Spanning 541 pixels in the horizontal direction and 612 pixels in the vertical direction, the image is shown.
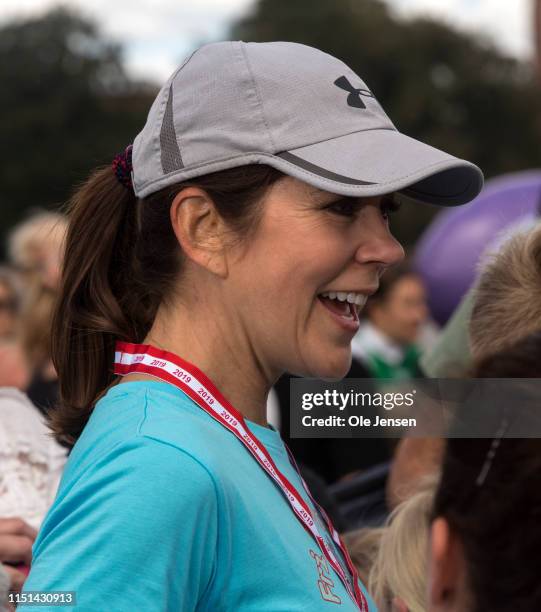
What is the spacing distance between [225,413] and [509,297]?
2.27ft

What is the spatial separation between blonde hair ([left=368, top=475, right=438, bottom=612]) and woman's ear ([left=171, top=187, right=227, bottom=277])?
2.01 feet

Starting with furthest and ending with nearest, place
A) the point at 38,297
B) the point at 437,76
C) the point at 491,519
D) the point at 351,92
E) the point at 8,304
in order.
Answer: the point at 437,76, the point at 8,304, the point at 38,297, the point at 351,92, the point at 491,519

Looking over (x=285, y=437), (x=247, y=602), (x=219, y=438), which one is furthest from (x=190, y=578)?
(x=285, y=437)

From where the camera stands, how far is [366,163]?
1.60 meters

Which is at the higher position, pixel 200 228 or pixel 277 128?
pixel 277 128

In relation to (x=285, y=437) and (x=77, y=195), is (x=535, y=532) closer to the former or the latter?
(x=77, y=195)

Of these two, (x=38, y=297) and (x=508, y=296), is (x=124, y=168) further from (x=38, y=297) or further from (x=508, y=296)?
(x=38, y=297)

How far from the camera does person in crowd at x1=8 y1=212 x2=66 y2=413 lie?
418cm

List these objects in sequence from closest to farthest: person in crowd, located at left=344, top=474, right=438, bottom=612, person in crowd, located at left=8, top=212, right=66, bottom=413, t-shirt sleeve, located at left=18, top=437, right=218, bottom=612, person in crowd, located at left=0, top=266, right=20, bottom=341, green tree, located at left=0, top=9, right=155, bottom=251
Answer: t-shirt sleeve, located at left=18, top=437, right=218, bottom=612 → person in crowd, located at left=344, top=474, right=438, bottom=612 → person in crowd, located at left=8, top=212, right=66, bottom=413 → person in crowd, located at left=0, top=266, right=20, bottom=341 → green tree, located at left=0, top=9, right=155, bottom=251

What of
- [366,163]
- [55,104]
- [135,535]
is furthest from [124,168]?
[55,104]

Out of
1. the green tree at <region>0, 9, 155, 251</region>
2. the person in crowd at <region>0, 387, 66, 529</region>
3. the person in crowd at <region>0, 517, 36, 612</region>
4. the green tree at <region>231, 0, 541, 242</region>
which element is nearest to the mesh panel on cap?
the person in crowd at <region>0, 387, 66, 529</region>

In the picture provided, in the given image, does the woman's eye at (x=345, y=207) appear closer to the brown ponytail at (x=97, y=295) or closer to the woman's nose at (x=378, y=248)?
the woman's nose at (x=378, y=248)

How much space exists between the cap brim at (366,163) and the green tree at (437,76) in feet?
120

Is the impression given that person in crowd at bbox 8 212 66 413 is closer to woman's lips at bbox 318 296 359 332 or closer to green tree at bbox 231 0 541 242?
woman's lips at bbox 318 296 359 332
